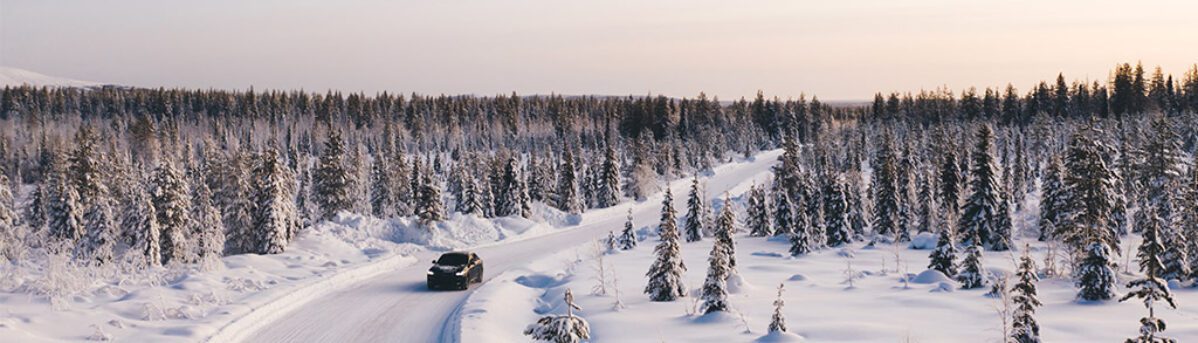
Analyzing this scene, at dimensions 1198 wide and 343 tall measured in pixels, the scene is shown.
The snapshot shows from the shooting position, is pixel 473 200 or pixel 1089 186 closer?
pixel 1089 186

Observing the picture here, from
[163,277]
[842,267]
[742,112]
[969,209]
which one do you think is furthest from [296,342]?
[742,112]

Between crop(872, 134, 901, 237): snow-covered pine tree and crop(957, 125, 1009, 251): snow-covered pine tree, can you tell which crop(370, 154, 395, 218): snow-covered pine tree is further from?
crop(957, 125, 1009, 251): snow-covered pine tree

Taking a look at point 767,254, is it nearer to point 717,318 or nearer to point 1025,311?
point 717,318

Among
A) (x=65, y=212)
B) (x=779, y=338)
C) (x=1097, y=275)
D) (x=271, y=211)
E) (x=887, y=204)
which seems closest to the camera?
(x=779, y=338)

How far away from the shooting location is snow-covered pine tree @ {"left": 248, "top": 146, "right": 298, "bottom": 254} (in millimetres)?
37219

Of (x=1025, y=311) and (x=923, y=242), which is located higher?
(x=1025, y=311)

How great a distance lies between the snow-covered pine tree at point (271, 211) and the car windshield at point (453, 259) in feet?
43.4

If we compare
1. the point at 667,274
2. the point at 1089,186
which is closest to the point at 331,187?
the point at 667,274

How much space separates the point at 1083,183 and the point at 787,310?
90.7 feet

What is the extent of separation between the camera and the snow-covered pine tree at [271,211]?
3722 cm

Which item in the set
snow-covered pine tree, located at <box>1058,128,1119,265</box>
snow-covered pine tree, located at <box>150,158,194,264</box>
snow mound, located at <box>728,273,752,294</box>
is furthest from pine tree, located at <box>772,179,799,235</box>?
A: snow-covered pine tree, located at <box>150,158,194,264</box>

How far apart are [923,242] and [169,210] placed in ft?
138

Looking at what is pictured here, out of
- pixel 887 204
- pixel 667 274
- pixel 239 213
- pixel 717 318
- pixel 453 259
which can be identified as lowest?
pixel 717 318

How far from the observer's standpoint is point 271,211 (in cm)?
3738
